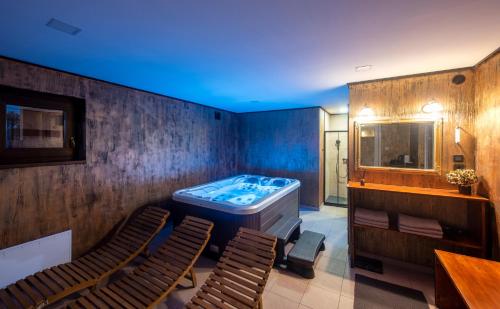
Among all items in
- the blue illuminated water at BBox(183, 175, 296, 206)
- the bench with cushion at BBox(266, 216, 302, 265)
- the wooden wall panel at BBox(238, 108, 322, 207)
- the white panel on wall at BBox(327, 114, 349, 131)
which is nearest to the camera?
the bench with cushion at BBox(266, 216, 302, 265)

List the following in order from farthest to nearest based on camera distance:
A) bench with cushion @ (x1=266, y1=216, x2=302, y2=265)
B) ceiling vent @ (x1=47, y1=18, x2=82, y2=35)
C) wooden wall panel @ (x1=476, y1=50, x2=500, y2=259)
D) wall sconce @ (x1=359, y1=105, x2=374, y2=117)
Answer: wall sconce @ (x1=359, y1=105, x2=374, y2=117), bench with cushion @ (x1=266, y1=216, x2=302, y2=265), wooden wall panel @ (x1=476, y1=50, x2=500, y2=259), ceiling vent @ (x1=47, y1=18, x2=82, y2=35)

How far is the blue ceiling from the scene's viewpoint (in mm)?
1320

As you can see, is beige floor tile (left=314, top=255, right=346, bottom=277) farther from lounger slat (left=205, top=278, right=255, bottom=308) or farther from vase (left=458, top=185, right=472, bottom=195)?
vase (left=458, top=185, right=472, bottom=195)

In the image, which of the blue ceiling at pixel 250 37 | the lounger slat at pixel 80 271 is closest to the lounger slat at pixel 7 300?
the lounger slat at pixel 80 271

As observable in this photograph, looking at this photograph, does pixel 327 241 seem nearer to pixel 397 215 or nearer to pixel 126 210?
pixel 397 215

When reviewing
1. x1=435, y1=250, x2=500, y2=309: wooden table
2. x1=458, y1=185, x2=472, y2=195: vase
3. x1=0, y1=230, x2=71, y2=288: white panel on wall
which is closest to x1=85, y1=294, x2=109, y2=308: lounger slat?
x1=0, y1=230, x2=71, y2=288: white panel on wall

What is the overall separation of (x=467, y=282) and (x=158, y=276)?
2.52 metres

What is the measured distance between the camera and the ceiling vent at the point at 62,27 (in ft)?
4.83

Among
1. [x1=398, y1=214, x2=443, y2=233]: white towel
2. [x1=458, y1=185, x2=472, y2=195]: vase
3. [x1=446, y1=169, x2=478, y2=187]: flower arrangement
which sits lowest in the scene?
[x1=398, y1=214, x2=443, y2=233]: white towel

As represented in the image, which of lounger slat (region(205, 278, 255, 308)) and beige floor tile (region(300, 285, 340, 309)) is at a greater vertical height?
lounger slat (region(205, 278, 255, 308))

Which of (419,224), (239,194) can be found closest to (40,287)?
(239,194)

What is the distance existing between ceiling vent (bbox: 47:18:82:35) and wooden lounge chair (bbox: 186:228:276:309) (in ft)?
7.50

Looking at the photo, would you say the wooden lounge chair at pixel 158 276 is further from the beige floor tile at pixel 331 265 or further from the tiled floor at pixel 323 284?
the beige floor tile at pixel 331 265

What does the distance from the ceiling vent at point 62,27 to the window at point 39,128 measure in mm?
1196
